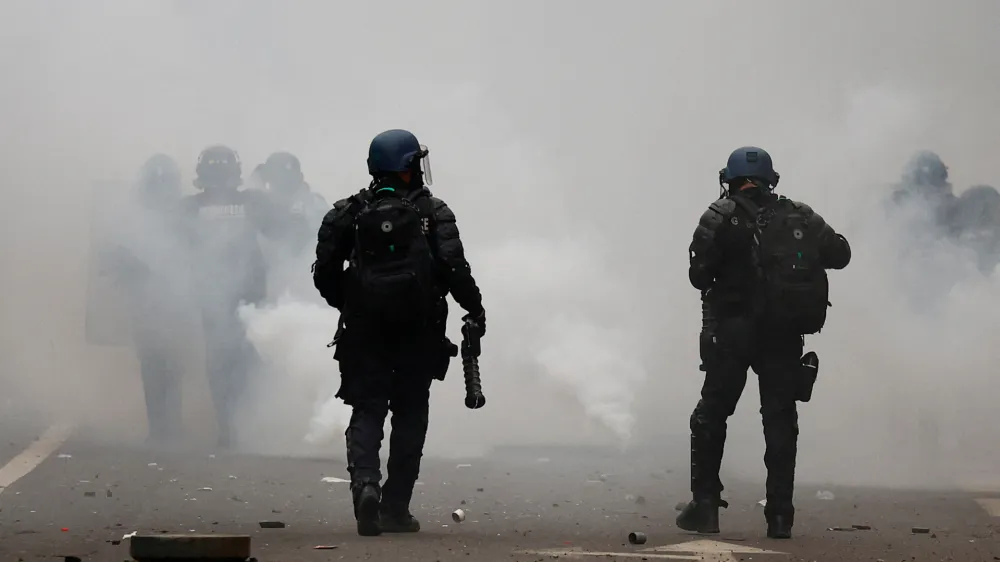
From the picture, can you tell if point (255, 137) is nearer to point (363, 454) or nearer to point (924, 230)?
point (924, 230)

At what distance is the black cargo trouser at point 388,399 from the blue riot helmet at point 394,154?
0.67m

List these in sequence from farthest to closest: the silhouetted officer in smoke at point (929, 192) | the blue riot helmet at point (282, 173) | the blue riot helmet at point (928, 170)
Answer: the blue riot helmet at point (928, 170), the silhouetted officer in smoke at point (929, 192), the blue riot helmet at point (282, 173)

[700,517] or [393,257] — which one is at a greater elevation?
[393,257]

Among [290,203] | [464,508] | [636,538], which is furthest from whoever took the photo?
[290,203]

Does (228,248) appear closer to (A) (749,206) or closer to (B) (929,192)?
(A) (749,206)

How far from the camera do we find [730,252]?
7.70 metres

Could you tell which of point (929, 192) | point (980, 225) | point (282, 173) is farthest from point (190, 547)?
point (929, 192)

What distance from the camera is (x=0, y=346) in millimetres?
18859

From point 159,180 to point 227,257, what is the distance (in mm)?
1276

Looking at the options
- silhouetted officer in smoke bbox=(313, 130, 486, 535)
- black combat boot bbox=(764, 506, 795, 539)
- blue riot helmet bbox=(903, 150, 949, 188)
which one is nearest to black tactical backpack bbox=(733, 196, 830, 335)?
black combat boot bbox=(764, 506, 795, 539)

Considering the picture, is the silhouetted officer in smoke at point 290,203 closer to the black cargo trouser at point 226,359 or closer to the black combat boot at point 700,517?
the black cargo trouser at point 226,359

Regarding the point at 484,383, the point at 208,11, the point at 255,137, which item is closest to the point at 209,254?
the point at 484,383

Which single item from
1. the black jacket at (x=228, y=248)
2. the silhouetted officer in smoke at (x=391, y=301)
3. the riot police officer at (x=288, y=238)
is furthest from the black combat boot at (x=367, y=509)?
the riot police officer at (x=288, y=238)

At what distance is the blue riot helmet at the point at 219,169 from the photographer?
12.8 meters
